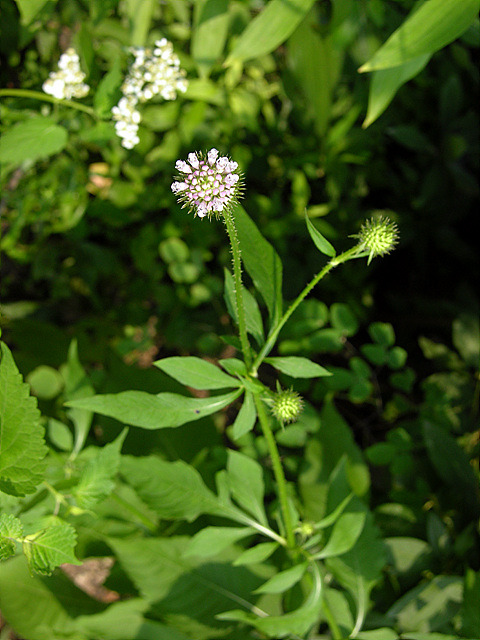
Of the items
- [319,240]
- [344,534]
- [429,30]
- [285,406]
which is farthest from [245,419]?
[429,30]

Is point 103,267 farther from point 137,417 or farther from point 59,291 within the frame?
point 137,417

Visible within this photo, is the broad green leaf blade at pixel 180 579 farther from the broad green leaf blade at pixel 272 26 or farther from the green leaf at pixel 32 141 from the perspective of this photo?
the broad green leaf blade at pixel 272 26

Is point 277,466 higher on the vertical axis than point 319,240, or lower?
lower

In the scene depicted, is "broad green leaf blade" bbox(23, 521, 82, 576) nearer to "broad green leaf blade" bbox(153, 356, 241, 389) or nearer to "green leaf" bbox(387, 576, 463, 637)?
"broad green leaf blade" bbox(153, 356, 241, 389)

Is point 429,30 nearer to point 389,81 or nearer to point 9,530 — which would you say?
point 389,81

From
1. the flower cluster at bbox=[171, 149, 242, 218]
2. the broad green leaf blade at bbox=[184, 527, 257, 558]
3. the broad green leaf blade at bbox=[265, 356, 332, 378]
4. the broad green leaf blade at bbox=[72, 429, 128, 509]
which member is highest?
the flower cluster at bbox=[171, 149, 242, 218]

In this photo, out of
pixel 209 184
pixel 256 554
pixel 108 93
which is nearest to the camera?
pixel 209 184

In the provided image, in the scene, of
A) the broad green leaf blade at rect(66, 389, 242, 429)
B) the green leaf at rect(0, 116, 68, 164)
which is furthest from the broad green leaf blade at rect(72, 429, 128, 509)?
the green leaf at rect(0, 116, 68, 164)

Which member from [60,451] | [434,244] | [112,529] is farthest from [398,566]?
[434,244]
